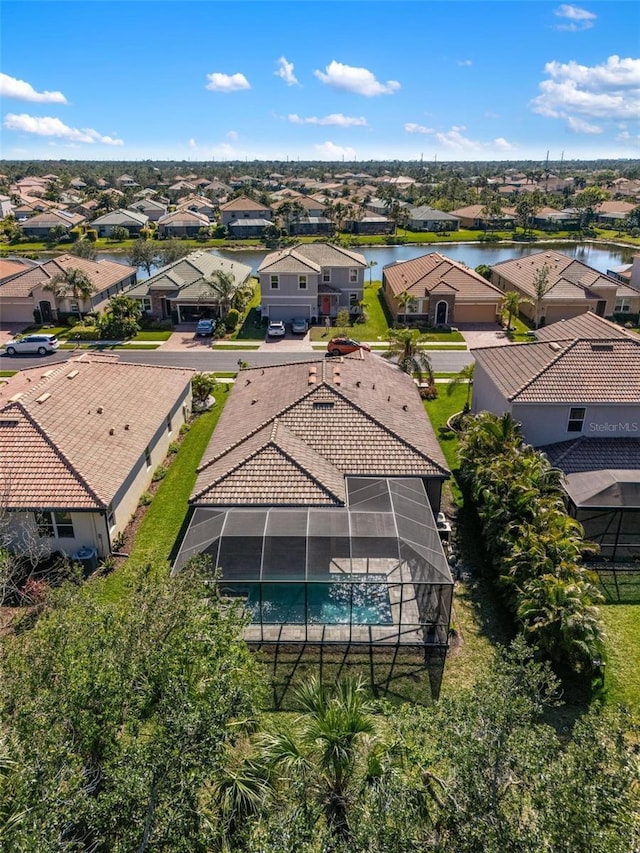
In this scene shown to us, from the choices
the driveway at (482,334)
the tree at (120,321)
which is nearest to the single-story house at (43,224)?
the tree at (120,321)

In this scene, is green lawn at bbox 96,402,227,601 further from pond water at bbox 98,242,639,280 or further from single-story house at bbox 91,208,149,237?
single-story house at bbox 91,208,149,237

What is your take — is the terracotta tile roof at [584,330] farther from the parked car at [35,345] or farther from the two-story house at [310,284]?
the parked car at [35,345]

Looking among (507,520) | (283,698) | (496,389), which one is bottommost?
(283,698)

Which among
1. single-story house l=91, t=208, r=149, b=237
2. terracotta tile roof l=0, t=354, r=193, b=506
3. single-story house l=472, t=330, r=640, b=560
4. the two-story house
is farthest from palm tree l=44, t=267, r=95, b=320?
single-story house l=91, t=208, r=149, b=237

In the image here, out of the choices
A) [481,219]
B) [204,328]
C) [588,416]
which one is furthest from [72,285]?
[481,219]

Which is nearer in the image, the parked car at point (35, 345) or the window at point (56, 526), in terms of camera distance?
the window at point (56, 526)

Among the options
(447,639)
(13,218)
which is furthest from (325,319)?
(13,218)

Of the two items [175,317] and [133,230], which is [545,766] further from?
[133,230]
